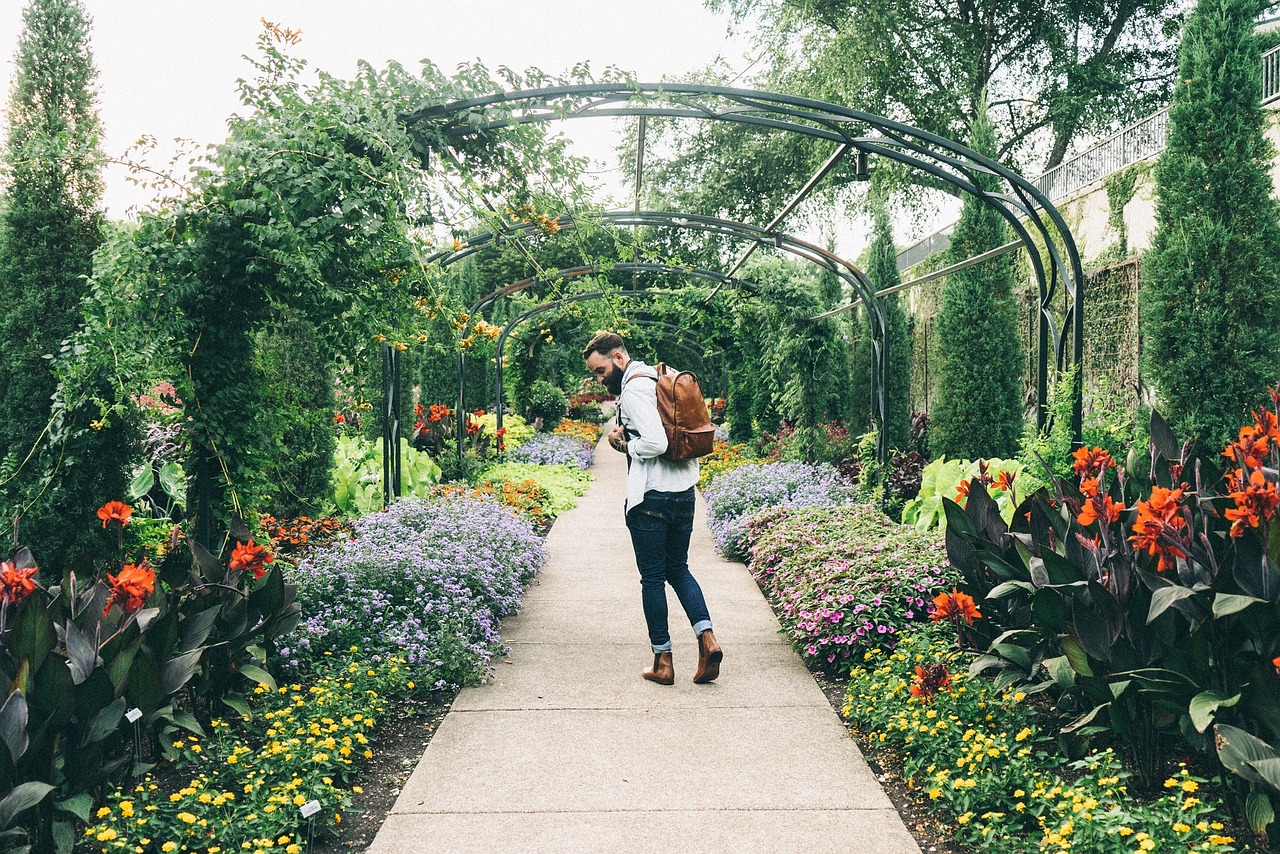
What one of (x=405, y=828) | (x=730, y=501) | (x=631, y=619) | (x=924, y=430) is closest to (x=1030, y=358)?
(x=924, y=430)

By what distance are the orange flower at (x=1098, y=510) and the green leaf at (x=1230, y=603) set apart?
16.4 inches

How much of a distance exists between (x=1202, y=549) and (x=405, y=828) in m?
2.54

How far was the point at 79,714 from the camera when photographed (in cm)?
248

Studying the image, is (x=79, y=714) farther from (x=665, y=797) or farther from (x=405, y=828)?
(x=665, y=797)

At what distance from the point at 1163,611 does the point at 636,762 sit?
5.89 feet

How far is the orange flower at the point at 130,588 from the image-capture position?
9.19 feet

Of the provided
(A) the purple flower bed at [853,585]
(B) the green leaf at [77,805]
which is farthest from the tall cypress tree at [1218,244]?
(B) the green leaf at [77,805]

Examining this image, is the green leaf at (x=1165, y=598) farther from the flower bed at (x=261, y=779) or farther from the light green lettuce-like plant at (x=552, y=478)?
the light green lettuce-like plant at (x=552, y=478)

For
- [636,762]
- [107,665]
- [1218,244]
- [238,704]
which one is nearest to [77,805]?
[107,665]

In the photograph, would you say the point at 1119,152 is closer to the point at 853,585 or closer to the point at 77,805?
the point at 853,585

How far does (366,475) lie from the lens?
29.4 feet

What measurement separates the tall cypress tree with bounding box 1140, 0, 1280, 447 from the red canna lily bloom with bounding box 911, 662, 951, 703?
366 centimetres

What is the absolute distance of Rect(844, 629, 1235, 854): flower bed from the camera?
2301 mm

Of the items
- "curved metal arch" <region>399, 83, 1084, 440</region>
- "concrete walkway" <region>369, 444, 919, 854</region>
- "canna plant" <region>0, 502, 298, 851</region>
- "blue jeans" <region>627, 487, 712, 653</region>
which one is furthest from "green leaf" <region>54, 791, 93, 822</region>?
"curved metal arch" <region>399, 83, 1084, 440</region>
